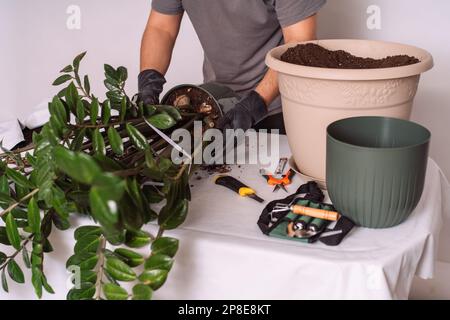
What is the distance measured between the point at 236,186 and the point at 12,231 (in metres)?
0.36

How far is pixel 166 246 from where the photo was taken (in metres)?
0.72

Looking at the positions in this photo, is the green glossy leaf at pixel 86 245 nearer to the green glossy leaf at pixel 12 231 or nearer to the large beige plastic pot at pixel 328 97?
the green glossy leaf at pixel 12 231

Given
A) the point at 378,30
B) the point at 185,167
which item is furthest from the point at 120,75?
the point at 378,30

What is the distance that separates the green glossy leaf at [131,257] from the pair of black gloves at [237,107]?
0.36m

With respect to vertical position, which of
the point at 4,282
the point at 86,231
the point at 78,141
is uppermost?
the point at 78,141

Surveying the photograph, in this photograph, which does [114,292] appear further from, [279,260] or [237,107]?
[237,107]

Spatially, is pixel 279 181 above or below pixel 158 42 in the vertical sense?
below

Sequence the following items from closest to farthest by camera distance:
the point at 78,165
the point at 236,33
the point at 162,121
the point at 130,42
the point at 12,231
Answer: the point at 78,165 < the point at 12,231 < the point at 162,121 < the point at 236,33 < the point at 130,42

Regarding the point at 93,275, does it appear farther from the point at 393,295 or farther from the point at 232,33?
the point at 232,33

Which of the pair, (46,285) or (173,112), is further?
(173,112)

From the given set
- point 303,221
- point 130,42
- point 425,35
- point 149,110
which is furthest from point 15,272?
point 130,42

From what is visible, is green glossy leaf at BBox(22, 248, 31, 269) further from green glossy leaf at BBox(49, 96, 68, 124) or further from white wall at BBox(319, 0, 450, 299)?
white wall at BBox(319, 0, 450, 299)

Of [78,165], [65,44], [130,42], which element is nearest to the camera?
[78,165]

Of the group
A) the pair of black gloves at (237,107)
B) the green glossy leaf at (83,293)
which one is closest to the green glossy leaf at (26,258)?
the green glossy leaf at (83,293)
